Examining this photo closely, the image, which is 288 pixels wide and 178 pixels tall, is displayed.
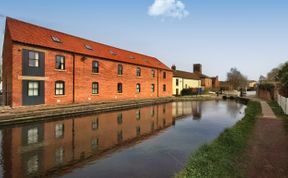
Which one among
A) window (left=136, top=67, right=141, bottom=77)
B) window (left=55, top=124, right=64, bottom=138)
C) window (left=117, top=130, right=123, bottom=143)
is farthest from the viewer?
window (left=136, top=67, right=141, bottom=77)

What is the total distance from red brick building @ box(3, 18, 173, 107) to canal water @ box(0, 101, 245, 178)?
672 centimetres

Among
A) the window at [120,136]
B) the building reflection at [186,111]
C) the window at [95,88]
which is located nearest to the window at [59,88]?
the window at [95,88]

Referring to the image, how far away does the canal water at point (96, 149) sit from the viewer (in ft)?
22.0

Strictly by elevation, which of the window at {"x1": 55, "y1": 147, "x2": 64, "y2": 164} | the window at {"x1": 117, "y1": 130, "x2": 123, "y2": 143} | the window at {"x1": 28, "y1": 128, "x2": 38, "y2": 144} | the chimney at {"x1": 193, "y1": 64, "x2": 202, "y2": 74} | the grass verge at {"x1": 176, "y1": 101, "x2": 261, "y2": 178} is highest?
the chimney at {"x1": 193, "y1": 64, "x2": 202, "y2": 74}

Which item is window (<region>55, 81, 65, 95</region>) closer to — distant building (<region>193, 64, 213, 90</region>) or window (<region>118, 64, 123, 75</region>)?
window (<region>118, 64, 123, 75</region>)

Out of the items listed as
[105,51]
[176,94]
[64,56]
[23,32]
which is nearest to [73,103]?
[64,56]

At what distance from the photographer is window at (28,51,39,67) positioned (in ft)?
63.0

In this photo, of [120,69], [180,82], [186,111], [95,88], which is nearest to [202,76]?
[180,82]

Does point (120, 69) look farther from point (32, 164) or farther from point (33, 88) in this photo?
point (32, 164)

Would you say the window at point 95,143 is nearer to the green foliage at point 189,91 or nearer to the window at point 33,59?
the window at point 33,59

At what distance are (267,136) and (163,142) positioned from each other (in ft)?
16.7

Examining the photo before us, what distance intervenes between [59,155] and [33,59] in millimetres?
14368

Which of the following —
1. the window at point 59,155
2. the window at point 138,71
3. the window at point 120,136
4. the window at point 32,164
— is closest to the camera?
the window at point 32,164

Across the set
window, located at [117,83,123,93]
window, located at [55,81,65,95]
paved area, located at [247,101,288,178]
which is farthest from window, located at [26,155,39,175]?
window, located at [117,83,123,93]
